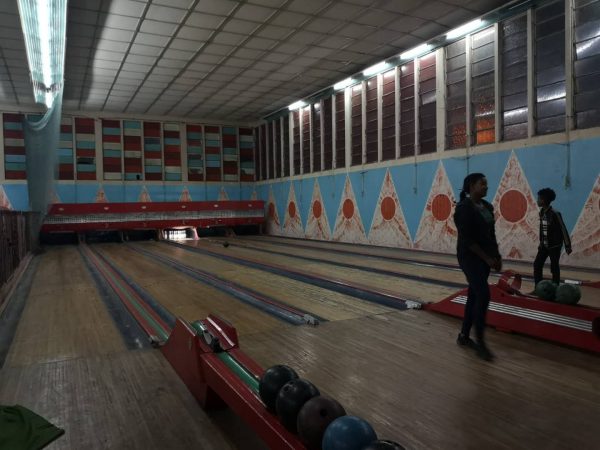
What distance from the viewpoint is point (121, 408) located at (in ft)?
10.6

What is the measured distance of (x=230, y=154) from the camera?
23.3 m

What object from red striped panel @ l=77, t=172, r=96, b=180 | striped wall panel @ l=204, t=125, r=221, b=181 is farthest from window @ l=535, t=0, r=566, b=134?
red striped panel @ l=77, t=172, r=96, b=180

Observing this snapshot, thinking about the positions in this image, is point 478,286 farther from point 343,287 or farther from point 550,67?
point 550,67

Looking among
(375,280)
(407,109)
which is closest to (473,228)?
(375,280)

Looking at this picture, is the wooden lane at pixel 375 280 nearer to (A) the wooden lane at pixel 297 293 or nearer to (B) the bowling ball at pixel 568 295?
(A) the wooden lane at pixel 297 293

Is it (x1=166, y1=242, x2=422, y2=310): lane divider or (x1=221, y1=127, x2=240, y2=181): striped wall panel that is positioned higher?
(x1=221, y1=127, x2=240, y2=181): striped wall panel

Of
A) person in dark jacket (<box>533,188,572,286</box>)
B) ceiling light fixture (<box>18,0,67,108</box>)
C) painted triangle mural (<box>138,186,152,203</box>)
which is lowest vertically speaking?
person in dark jacket (<box>533,188,572,286</box>)

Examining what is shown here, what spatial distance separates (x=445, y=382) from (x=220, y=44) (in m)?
11.6

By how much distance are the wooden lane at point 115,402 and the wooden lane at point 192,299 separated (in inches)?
57.3

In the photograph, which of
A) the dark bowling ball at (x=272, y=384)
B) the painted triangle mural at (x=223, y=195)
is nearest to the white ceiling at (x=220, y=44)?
the painted triangle mural at (x=223, y=195)

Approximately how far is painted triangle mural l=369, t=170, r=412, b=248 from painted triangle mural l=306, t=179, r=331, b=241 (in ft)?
9.79

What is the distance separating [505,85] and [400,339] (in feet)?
27.2

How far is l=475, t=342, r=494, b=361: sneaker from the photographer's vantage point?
4.11 meters

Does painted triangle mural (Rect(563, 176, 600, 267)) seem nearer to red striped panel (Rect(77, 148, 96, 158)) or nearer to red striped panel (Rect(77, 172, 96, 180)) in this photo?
red striped panel (Rect(77, 172, 96, 180))
